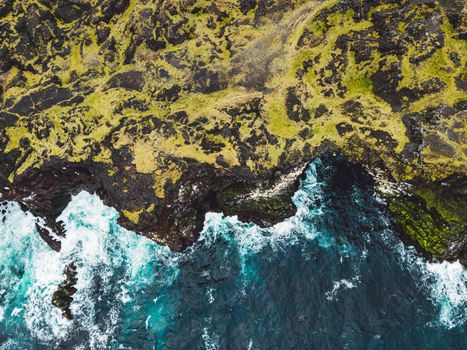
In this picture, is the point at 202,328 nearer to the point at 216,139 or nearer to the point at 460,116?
the point at 216,139

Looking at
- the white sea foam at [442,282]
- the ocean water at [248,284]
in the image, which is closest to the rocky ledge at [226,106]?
the white sea foam at [442,282]

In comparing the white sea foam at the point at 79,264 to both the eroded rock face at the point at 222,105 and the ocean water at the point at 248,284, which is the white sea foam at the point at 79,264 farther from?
the eroded rock face at the point at 222,105

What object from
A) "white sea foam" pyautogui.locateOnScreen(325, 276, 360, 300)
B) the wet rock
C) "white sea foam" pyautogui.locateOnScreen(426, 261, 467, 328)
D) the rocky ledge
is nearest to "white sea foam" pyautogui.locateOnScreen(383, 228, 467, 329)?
"white sea foam" pyautogui.locateOnScreen(426, 261, 467, 328)

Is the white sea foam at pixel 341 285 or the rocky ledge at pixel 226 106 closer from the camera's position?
the white sea foam at pixel 341 285

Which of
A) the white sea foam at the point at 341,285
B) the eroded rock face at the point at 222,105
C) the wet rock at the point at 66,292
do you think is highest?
the eroded rock face at the point at 222,105

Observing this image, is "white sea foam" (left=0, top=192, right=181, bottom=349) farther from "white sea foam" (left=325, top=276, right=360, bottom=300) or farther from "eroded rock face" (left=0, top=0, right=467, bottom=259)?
"white sea foam" (left=325, top=276, right=360, bottom=300)

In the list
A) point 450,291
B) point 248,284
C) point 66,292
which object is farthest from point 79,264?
point 450,291
